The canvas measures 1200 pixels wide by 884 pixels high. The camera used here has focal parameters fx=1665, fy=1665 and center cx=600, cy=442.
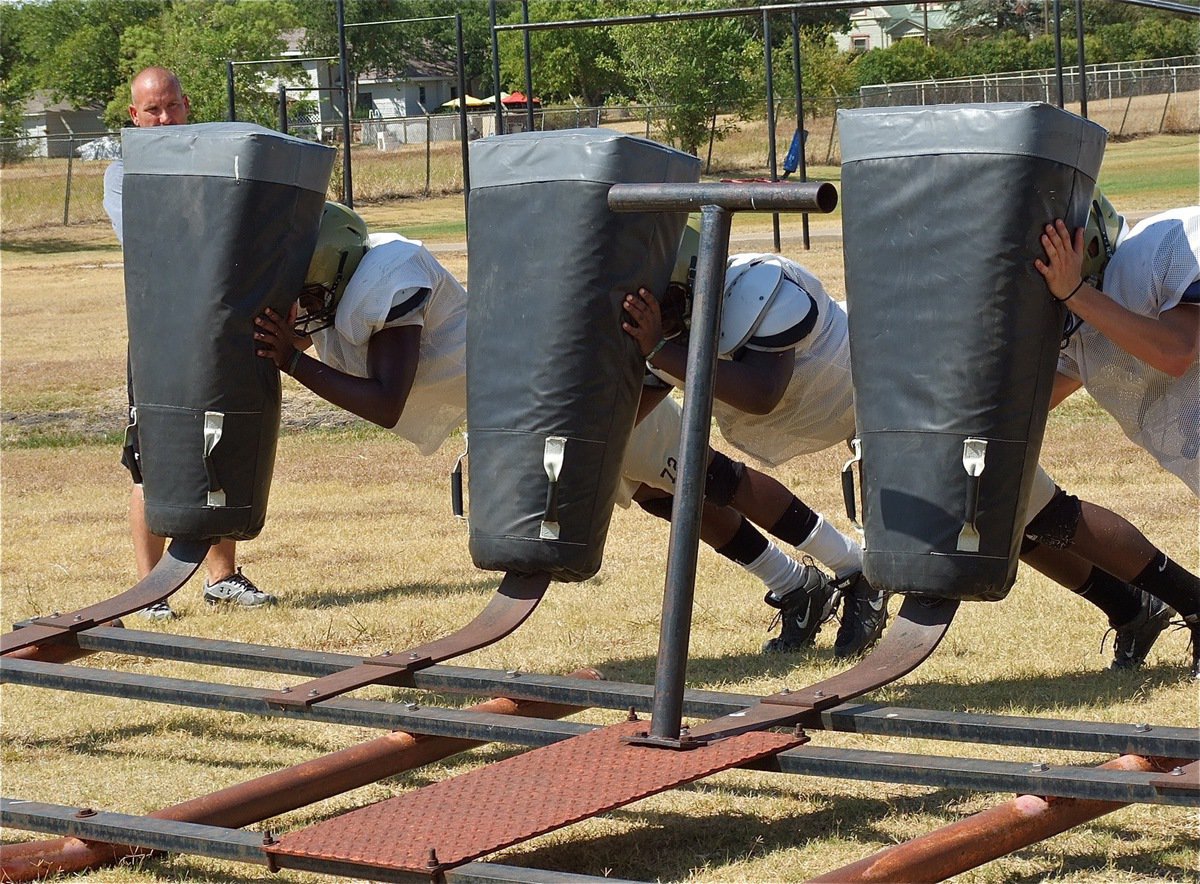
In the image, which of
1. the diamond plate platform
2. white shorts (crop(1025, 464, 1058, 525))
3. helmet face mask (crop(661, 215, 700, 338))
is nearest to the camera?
the diamond plate platform

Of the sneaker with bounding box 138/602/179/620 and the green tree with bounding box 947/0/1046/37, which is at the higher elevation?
the green tree with bounding box 947/0/1046/37

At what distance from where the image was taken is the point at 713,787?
147 inches

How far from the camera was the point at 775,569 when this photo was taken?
489cm

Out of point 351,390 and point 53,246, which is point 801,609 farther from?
point 53,246

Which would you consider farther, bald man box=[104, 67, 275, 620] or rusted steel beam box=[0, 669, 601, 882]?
bald man box=[104, 67, 275, 620]

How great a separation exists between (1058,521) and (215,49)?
30600 mm

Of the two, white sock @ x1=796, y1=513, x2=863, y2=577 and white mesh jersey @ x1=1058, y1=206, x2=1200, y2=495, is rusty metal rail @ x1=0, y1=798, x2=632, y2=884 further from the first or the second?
white sock @ x1=796, y1=513, x2=863, y2=577

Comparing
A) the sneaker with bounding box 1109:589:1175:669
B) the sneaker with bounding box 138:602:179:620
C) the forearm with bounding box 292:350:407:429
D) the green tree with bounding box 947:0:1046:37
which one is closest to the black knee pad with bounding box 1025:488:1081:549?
the sneaker with bounding box 1109:589:1175:669

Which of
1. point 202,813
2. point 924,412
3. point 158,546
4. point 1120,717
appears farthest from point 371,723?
Answer: point 158,546

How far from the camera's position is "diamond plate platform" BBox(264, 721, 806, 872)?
9.31 ft

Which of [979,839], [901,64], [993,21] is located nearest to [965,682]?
[979,839]

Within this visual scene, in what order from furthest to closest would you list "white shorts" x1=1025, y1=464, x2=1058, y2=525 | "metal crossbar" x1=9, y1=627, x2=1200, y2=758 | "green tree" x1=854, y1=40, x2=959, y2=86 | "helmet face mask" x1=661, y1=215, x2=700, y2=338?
"green tree" x1=854, y1=40, x2=959, y2=86 < "white shorts" x1=1025, y1=464, x2=1058, y2=525 < "helmet face mask" x1=661, y1=215, x2=700, y2=338 < "metal crossbar" x1=9, y1=627, x2=1200, y2=758

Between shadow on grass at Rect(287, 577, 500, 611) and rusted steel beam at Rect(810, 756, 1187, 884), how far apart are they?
3.00 metres

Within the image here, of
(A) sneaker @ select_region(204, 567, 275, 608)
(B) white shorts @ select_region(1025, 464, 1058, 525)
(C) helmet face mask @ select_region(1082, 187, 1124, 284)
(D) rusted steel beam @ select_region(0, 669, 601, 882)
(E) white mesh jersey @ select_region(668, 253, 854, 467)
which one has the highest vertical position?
(C) helmet face mask @ select_region(1082, 187, 1124, 284)
